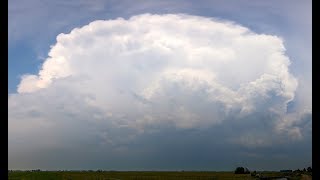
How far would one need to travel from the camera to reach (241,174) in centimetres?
4984
